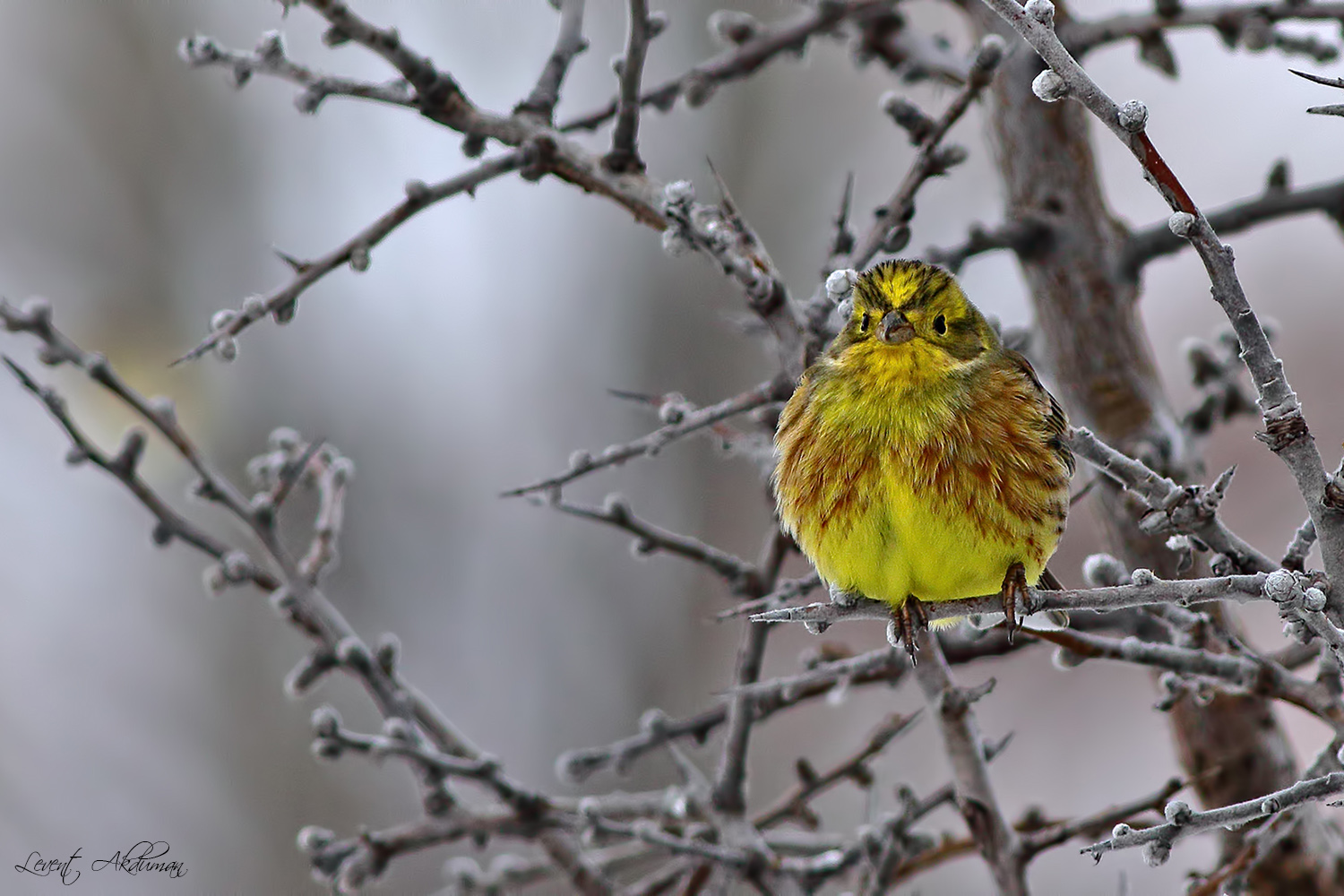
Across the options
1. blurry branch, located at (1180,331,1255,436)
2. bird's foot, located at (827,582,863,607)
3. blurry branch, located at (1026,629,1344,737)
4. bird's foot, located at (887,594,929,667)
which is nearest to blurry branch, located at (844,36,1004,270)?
bird's foot, located at (827,582,863,607)

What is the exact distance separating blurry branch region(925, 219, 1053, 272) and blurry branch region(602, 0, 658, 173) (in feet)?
3.44

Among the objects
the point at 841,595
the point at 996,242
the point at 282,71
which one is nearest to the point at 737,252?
A: the point at 841,595

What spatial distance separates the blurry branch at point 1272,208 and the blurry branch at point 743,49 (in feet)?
3.33

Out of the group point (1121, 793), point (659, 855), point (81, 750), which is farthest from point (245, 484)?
point (1121, 793)

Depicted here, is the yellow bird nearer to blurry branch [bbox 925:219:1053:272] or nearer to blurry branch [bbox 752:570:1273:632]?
blurry branch [bbox 752:570:1273:632]

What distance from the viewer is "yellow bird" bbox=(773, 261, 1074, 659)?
8.33 feet

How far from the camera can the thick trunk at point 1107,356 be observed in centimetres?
353

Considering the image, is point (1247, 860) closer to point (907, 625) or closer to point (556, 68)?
point (907, 625)

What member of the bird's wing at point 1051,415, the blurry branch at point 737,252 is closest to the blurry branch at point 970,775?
the bird's wing at point 1051,415

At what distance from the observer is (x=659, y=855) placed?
13.1ft

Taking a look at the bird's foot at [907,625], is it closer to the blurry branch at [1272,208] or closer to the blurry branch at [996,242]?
the blurry branch at [996,242]

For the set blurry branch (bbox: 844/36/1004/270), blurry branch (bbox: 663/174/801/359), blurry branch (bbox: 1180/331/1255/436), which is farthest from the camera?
blurry branch (bbox: 1180/331/1255/436)

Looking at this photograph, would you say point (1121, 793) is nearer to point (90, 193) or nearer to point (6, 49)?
point (90, 193)

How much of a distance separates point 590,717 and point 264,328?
9.55ft
